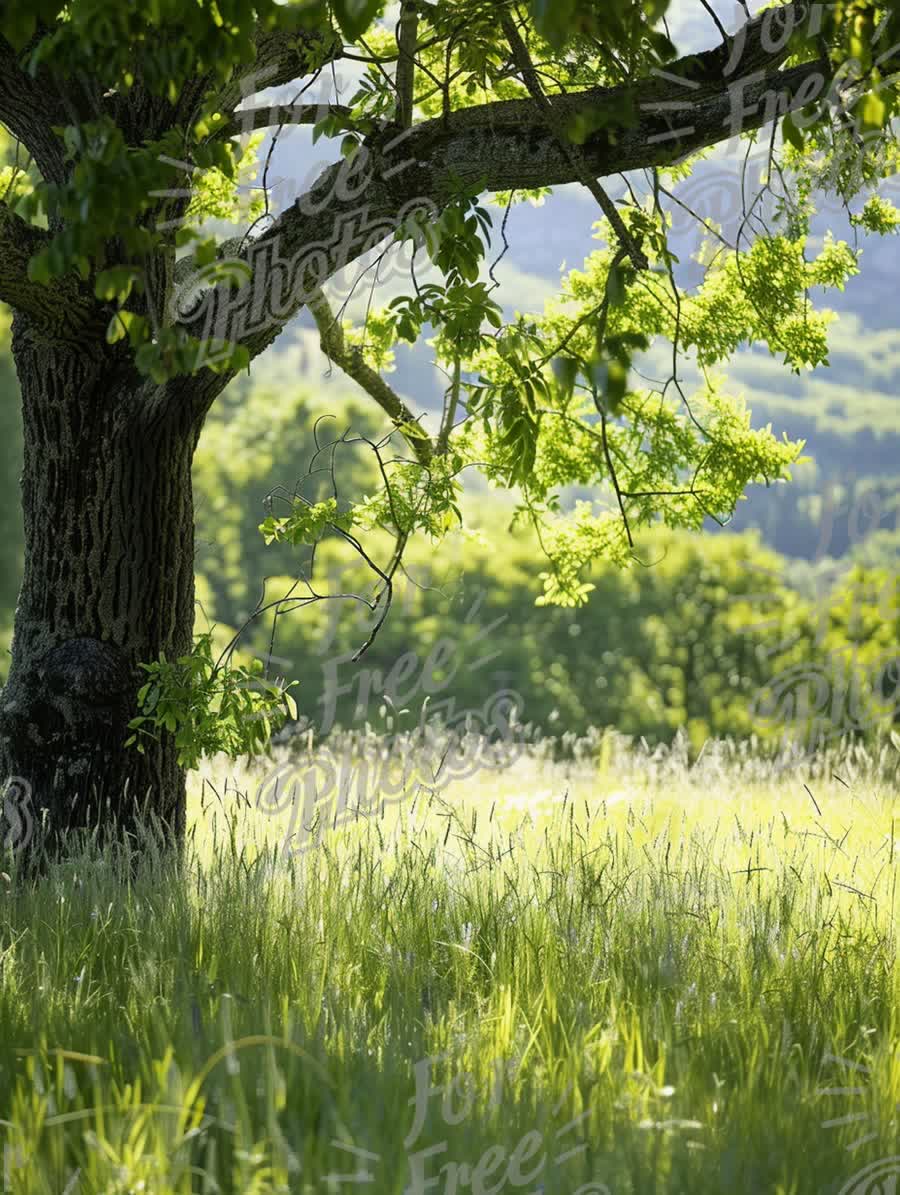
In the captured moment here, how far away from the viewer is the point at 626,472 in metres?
8.08

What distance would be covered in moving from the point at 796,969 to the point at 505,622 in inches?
610

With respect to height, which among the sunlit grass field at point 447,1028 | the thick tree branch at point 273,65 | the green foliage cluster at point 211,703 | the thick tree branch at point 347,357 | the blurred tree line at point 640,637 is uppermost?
the thick tree branch at point 273,65

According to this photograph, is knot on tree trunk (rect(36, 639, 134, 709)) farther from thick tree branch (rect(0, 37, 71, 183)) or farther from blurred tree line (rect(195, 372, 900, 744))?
blurred tree line (rect(195, 372, 900, 744))

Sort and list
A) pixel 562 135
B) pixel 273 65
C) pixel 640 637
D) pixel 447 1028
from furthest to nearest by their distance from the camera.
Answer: pixel 640 637
pixel 273 65
pixel 562 135
pixel 447 1028

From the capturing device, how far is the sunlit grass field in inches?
107

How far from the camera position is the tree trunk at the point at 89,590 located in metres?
5.50

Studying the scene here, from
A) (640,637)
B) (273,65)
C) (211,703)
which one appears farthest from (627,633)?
(211,703)

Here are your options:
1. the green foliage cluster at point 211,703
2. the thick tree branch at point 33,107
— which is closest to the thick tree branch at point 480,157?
the thick tree branch at point 33,107

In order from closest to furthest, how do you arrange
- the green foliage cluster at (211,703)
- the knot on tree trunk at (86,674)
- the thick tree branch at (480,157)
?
the thick tree branch at (480,157)
the green foliage cluster at (211,703)
the knot on tree trunk at (86,674)

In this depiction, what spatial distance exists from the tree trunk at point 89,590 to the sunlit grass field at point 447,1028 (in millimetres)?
420

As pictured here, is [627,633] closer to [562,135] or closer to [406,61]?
[406,61]

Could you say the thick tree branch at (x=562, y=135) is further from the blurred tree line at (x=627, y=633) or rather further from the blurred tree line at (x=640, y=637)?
the blurred tree line at (x=640, y=637)

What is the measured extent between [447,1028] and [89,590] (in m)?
2.89

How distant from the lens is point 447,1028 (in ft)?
11.4
